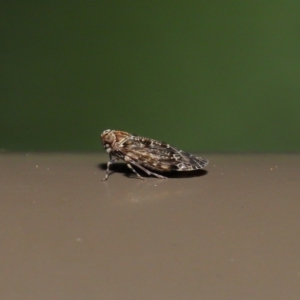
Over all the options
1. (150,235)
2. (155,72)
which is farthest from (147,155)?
(155,72)

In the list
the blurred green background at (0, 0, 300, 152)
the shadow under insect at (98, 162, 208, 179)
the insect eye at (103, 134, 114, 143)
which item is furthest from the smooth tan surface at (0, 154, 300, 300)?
the blurred green background at (0, 0, 300, 152)

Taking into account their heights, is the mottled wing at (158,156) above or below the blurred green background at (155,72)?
below

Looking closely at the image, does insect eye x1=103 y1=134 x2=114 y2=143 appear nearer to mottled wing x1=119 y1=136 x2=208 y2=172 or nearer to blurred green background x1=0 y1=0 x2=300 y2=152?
mottled wing x1=119 y1=136 x2=208 y2=172

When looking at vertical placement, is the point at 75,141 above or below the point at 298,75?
below

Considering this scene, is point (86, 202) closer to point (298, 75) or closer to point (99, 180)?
point (99, 180)

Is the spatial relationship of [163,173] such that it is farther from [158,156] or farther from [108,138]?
[108,138]

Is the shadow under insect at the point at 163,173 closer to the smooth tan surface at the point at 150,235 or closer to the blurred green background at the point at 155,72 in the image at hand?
the smooth tan surface at the point at 150,235

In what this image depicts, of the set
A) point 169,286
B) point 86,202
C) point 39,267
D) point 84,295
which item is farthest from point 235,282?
point 86,202

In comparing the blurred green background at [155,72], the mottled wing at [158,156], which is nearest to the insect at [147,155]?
the mottled wing at [158,156]
